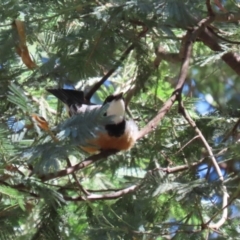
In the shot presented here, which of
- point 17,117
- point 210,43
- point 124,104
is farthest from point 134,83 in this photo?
point 17,117

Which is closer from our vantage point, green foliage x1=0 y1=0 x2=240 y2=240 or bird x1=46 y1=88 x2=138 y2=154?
green foliage x1=0 y1=0 x2=240 y2=240

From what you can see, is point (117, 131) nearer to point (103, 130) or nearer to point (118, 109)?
point (118, 109)

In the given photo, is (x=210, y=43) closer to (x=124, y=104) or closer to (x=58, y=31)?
(x=124, y=104)

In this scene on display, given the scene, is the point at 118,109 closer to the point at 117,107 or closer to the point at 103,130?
the point at 117,107

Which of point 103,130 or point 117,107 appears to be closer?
point 103,130

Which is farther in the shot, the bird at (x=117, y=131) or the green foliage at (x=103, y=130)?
the bird at (x=117, y=131)

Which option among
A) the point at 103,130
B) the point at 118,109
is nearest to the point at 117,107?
the point at 118,109

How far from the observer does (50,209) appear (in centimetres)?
190

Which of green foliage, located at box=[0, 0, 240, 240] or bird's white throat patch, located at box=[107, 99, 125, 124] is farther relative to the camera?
bird's white throat patch, located at box=[107, 99, 125, 124]

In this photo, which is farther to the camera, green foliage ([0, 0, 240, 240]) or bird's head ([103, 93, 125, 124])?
bird's head ([103, 93, 125, 124])

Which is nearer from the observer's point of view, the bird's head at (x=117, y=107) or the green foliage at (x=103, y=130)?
the green foliage at (x=103, y=130)

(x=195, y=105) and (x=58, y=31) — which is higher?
(x=58, y=31)

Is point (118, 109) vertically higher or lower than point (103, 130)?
lower

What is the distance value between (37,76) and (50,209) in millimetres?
430
